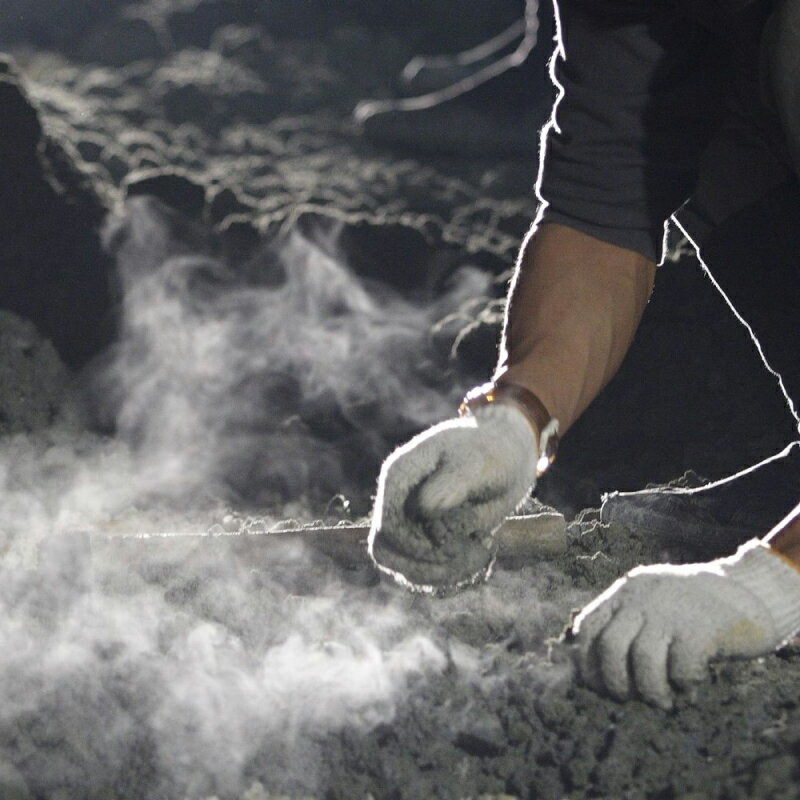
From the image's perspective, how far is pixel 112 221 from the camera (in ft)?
16.5

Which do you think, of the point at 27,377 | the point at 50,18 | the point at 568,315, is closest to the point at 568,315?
the point at 568,315

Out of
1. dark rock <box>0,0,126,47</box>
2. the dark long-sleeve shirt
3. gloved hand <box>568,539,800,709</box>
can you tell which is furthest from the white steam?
dark rock <box>0,0,126,47</box>

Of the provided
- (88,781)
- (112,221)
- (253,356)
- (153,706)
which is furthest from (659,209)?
(112,221)

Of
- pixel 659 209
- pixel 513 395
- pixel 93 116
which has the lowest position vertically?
pixel 93 116

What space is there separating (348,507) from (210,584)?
45.3 inches

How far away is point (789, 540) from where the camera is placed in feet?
6.67

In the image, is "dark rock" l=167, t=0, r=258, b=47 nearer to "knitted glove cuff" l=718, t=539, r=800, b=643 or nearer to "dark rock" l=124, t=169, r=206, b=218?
"dark rock" l=124, t=169, r=206, b=218

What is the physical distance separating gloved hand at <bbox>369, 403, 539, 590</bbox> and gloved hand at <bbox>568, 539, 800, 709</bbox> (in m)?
0.26

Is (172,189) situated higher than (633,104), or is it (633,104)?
(633,104)

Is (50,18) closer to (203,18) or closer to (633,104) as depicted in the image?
(203,18)

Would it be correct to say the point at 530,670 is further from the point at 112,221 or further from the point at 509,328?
the point at 112,221

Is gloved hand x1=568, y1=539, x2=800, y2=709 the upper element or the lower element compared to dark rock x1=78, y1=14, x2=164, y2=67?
upper

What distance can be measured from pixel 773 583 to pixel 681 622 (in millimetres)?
195

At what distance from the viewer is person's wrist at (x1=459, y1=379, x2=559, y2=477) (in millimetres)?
2174
